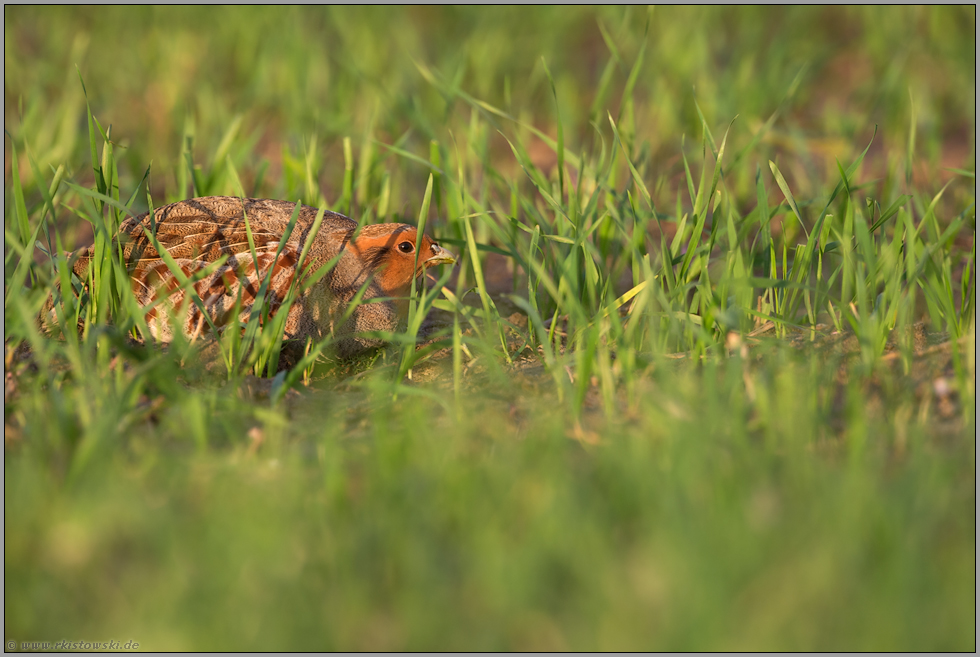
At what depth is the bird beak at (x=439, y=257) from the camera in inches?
145

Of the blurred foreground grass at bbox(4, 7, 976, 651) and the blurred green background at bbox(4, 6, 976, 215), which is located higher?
the blurred green background at bbox(4, 6, 976, 215)

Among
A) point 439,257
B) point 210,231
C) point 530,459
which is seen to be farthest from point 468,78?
point 530,459

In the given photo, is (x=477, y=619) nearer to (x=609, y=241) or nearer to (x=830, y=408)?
(x=830, y=408)

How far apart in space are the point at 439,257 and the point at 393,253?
0.19 metres

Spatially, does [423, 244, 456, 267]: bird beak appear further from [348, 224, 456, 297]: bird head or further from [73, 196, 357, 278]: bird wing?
[73, 196, 357, 278]: bird wing

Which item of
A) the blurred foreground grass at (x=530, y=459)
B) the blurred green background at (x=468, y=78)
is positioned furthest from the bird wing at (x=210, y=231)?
the blurred green background at (x=468, y=78)

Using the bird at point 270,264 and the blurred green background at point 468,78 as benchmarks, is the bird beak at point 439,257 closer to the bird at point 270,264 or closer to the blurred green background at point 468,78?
the bird at point 270,264

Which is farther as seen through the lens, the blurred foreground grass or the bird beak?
the bird beak

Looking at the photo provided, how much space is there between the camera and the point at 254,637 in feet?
5.84

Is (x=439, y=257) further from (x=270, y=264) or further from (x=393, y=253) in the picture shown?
(x=270, y=264)

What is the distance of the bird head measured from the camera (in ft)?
11.9

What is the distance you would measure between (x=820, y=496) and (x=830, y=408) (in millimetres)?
619

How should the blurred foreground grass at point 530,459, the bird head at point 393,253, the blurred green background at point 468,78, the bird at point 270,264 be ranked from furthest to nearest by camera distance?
the blurred green background at point 468,78, the bird head at point 393,253, the bird at point 270,264, the blurred foreground grass at point 530,459

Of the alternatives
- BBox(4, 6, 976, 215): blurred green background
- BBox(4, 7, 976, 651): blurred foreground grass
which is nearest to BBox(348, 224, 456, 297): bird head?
BBox(4, 7, 976, 651): blurred foreground grass
